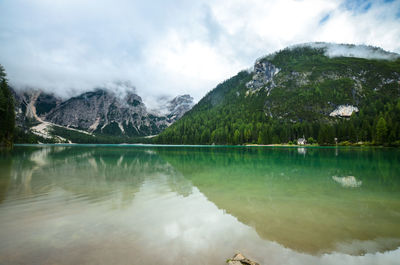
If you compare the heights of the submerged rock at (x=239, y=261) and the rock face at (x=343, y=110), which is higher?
the rock face at (x=343, y=110)

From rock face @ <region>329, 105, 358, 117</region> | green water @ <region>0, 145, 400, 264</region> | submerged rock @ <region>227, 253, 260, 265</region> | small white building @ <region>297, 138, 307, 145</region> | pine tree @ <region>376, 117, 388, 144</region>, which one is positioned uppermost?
rock face @ <region>329, 105, 358, 117</region>

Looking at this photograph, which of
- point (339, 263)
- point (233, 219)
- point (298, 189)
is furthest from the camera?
point (298, 189)

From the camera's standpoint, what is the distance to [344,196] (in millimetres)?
13781

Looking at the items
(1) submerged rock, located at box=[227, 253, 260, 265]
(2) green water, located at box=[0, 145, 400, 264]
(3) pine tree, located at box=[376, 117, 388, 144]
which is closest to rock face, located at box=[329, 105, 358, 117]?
(3) pine tree, located at box=[376, 117, 388, 144]

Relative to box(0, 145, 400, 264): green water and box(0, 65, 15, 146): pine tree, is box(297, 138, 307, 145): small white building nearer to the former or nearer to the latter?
box(0, 145, 400, 264): green water

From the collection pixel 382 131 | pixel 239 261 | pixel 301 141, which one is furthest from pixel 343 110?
pixel 239 261

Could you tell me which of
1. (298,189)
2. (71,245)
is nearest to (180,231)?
(71,245)

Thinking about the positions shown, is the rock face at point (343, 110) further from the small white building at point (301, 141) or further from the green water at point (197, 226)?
the green water at point (197, 226)

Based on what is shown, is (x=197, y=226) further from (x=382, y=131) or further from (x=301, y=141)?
(x=301, y=141)

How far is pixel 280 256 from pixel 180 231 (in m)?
3.91

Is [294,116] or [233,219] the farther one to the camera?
[294,116]

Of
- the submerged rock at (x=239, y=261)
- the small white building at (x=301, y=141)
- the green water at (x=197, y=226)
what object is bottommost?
the green water at (x=197, y=226)

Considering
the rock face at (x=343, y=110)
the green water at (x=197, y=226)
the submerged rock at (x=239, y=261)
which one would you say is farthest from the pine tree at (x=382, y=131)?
the submerged rock at (x=239, y=261)

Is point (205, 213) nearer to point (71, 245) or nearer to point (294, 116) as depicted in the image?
point (71, 245)
